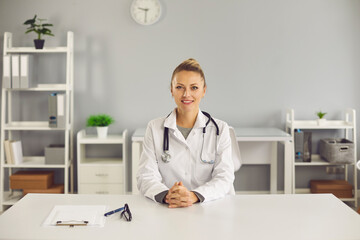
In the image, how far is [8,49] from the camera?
11.8ft

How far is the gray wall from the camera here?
3805mm

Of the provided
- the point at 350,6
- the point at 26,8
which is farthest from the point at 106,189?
the point at 350,6

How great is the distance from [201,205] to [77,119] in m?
2.49

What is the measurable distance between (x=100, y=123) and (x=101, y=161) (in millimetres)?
371

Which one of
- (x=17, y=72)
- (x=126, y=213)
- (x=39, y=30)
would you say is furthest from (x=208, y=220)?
(x=39, y=30)

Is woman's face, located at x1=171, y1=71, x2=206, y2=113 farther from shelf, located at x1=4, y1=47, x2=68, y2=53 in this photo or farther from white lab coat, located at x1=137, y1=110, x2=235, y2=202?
shelf, located at x1=4, y1=47, x2=68, y2=53

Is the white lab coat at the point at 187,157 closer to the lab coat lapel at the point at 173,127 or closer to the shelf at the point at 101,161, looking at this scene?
the lab coat lapel at the point at 173,127

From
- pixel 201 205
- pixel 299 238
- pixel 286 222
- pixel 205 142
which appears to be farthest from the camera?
pixel 205 142

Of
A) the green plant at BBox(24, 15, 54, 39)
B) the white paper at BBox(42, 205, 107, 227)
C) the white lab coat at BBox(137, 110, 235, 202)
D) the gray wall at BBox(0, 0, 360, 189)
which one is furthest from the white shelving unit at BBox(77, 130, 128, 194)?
the white paper at BBox(42, 205, 107, 227)

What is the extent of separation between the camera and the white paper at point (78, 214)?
1.46m

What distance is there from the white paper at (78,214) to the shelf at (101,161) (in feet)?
6.52

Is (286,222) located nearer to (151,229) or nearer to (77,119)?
(151,229)

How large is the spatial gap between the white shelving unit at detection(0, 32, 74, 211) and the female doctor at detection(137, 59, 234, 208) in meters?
1.86

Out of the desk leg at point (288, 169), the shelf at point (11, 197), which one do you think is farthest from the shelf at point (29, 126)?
the desk leg at point (288, 169)
